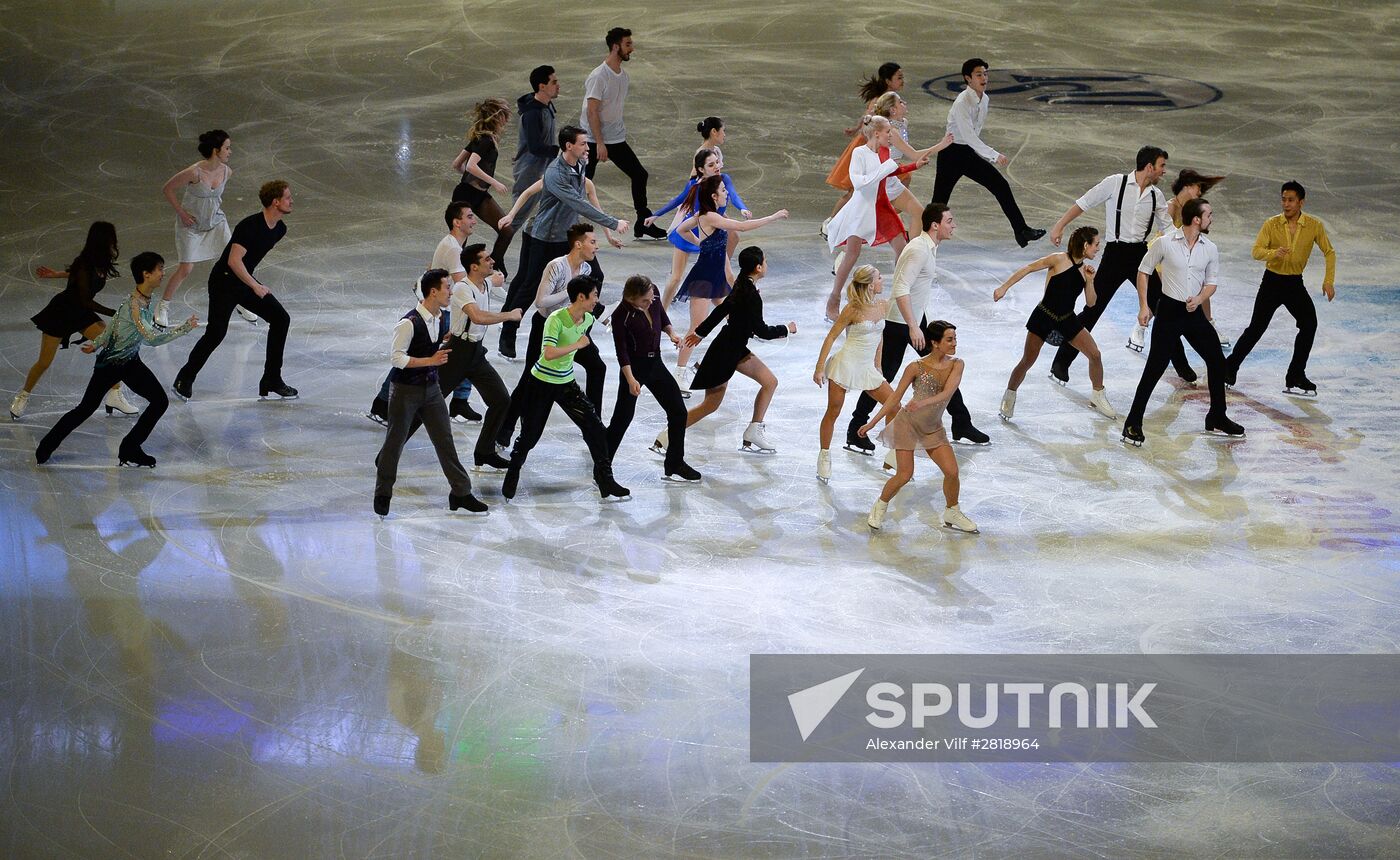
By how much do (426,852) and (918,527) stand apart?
14.1ft

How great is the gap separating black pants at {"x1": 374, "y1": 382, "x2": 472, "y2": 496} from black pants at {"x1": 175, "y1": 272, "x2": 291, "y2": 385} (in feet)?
8.13

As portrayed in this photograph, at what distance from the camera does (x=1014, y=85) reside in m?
21.2

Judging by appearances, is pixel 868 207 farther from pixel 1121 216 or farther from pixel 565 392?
pixel 565 392

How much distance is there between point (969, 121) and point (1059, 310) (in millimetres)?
3794

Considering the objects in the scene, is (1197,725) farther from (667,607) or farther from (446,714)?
(446,714)

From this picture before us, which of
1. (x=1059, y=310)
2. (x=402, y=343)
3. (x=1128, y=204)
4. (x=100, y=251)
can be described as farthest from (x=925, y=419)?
(x=100, y=251)

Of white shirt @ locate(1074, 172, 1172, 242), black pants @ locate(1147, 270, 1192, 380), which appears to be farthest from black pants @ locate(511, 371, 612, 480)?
white shirt @ locate(1074, 172, 1172, 242)

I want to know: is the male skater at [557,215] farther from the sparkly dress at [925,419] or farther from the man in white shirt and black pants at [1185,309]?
the man in white shirt and black pants at [1185,309]

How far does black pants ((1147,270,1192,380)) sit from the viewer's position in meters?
12.0

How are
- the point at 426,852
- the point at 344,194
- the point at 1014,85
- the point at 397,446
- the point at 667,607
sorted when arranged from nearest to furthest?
1. the point at 426,852
2. the point at 667,607
3. the point at 397,446
4. the point at 344,194
5. the point at 1014,85

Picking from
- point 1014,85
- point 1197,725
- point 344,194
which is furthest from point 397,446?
point 1014,85

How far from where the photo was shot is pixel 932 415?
31.4 ft

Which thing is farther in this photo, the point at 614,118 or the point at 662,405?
the point at 614,118

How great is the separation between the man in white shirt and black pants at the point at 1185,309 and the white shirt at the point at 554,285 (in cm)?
418
